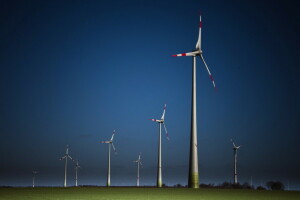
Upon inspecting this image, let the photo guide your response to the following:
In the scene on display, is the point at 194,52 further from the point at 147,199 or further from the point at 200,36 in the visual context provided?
the point at 147,199

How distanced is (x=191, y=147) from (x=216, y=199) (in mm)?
26146

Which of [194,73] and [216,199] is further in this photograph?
[194,73]

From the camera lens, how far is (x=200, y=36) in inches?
2731

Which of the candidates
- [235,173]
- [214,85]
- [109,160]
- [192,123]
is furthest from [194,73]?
[109,160]

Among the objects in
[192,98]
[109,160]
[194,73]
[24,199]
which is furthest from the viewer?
[109,160]

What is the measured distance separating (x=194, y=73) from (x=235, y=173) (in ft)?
181

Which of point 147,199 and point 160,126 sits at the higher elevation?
point 160,126

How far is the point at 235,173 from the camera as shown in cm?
10888

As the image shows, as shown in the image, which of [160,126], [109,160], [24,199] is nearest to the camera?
[24,199]

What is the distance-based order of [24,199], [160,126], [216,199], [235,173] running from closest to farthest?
[24,199]
[216,199]
[160,126]
[235,173]

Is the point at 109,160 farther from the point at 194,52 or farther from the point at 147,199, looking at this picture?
the point at 147,199

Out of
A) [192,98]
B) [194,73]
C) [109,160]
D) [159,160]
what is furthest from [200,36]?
[109,160]

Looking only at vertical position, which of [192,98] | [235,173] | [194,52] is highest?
[194,52]

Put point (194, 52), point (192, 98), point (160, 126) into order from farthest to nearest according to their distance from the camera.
Result: point (160, 126) → point (194, 52) → point (192, 98)
